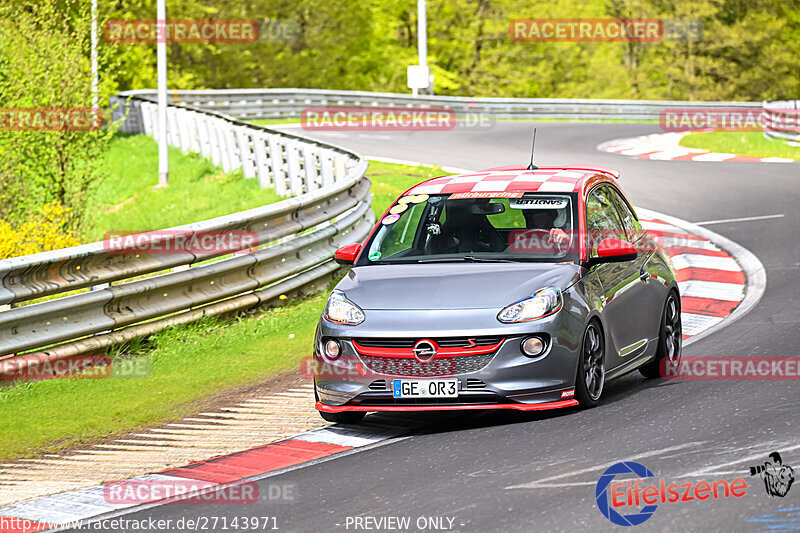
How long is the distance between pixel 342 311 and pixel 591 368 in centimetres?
161

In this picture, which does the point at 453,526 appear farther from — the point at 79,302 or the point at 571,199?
the point at 79,302

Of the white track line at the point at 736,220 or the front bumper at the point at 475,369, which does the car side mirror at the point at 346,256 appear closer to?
the front bumper at the point at 475,369

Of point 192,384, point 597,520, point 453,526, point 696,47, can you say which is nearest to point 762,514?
point 597,520

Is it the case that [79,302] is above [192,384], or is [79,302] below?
above

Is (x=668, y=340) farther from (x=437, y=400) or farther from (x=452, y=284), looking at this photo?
(x=437, y=400)

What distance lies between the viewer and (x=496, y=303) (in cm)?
778

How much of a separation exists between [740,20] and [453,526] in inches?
2555

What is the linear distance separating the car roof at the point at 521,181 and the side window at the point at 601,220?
10 centimetres

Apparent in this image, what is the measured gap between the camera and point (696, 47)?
67.5 metres

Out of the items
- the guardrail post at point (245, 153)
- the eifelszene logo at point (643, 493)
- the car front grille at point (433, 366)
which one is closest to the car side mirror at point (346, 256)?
the car front grille at point (433, 366)

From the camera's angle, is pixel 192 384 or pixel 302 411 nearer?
pixel 302 411

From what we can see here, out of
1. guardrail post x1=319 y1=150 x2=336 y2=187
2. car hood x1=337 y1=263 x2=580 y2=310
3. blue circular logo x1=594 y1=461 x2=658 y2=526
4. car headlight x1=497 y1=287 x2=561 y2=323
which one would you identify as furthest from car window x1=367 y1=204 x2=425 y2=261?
guardrail post x1=319 y1=150 x2=336 y2=187

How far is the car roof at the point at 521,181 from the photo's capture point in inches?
357

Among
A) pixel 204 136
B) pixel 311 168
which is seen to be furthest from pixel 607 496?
pixel 204 136
